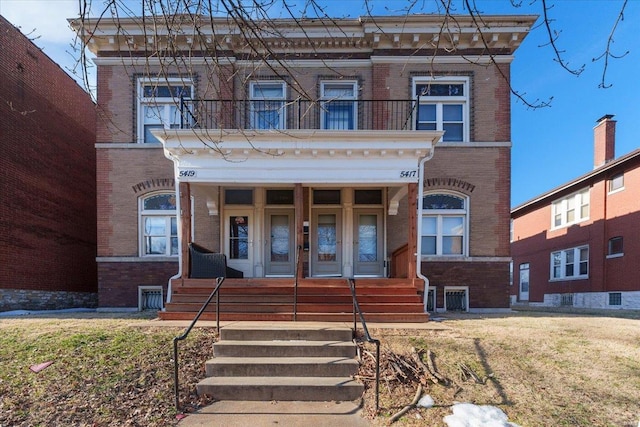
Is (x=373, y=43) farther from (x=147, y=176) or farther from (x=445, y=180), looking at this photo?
(x=147, y=176)

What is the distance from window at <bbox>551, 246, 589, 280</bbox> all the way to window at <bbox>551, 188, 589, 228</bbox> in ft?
4.83

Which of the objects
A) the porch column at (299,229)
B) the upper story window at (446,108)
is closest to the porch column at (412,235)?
the porch column at (299,229)

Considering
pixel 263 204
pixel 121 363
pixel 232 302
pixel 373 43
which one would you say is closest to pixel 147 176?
pixel 263 204

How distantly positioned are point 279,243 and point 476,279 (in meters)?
5.82

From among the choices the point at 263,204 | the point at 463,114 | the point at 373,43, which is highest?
the point at 373,43

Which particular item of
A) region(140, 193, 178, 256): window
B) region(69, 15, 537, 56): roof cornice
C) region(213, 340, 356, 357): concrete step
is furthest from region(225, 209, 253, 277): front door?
region(213, 340, 356, 357): concrete step

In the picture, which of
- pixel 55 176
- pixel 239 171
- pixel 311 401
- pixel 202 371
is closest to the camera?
pixel 311 401

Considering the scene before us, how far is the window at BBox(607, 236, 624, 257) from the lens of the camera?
54.3 feet

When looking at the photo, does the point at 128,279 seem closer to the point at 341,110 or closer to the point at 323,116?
the point at 323,116

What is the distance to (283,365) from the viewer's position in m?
5.54

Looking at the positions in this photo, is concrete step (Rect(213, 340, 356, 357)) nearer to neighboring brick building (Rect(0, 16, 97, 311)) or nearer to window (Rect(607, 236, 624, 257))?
neighboring brick building (Rect(0, 16, 97, 311))

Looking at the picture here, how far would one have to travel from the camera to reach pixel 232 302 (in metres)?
7.93

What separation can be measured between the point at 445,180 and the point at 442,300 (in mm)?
3446

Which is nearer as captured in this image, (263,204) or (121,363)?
(121,363)
